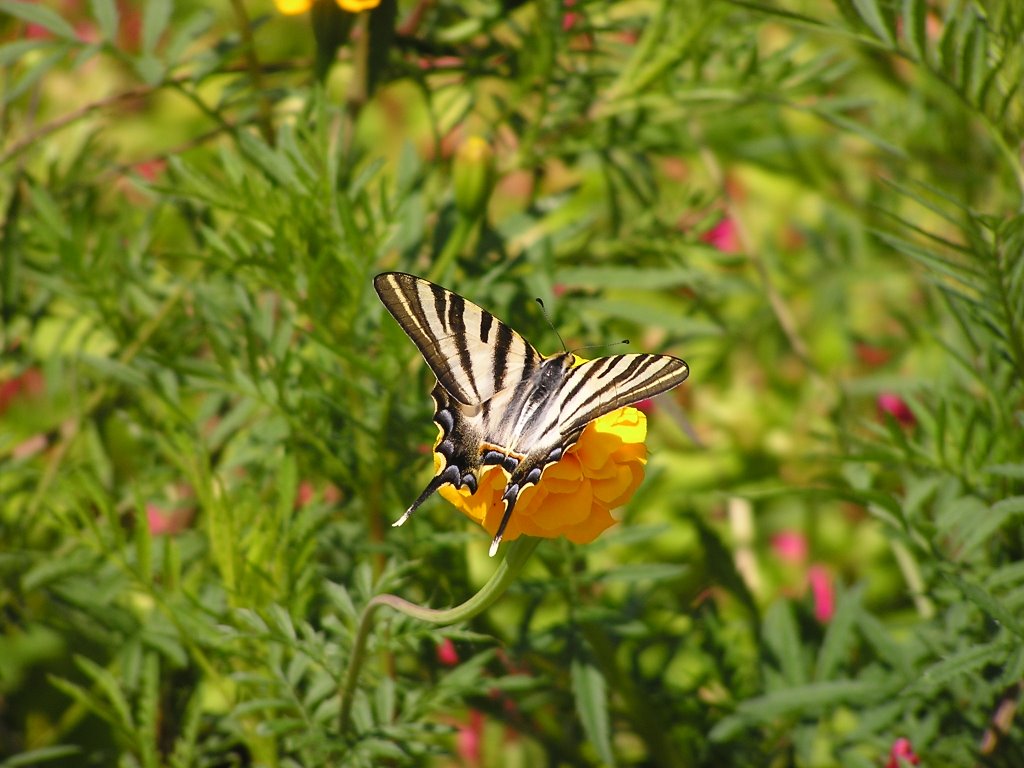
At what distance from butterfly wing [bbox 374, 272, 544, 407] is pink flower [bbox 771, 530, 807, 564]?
91 centimetres

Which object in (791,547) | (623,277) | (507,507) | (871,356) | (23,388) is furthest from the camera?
(871,356)

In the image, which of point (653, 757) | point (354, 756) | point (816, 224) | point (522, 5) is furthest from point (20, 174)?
point (816, 224)

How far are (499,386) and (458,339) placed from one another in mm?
66

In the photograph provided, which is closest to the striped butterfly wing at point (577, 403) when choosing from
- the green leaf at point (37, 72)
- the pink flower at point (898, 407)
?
the green leaf at point (37, 72)

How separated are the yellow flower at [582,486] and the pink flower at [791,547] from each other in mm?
969

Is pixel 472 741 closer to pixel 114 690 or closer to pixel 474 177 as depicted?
pixel 114 690

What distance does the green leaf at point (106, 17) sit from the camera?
86cm

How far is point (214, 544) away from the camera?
74 centimetres

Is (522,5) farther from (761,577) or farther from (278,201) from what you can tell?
(761,577)

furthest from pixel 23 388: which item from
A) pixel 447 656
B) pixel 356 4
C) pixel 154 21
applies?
pixel 356 4

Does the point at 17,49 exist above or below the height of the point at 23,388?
above

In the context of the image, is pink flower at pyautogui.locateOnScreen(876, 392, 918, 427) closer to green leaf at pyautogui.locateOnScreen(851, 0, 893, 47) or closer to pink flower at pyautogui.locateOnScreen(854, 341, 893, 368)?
pink flower at pyautogui.locateOnScreen(854, 341, 893, 368)

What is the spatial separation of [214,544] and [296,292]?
184 millimetres

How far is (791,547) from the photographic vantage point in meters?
1.53
